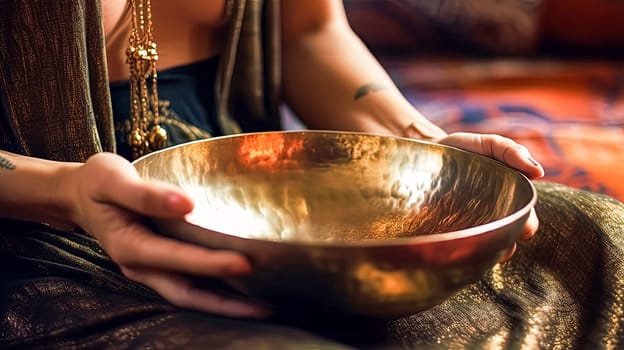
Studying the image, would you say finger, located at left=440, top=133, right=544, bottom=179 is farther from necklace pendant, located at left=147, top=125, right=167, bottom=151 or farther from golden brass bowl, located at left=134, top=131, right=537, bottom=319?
necklace pendant, located at left=147, top=125, right=167, bottom=151

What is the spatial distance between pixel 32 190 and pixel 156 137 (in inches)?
6.9

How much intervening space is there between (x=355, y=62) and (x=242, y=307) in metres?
0.47

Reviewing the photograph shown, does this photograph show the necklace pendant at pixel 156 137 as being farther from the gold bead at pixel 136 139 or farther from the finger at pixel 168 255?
the finger at pixel 168 255

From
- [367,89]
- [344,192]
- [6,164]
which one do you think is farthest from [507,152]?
[6,164]

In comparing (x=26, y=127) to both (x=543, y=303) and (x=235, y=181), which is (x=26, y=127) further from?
(x=543, y=303)

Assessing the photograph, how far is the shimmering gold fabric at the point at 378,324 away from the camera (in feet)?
1.66

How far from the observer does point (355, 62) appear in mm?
921

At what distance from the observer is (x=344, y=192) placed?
727 millimetres

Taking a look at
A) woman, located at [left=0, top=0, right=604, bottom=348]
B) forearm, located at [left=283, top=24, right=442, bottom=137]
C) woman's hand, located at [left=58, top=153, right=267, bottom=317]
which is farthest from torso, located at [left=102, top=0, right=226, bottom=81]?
woman's hand, located at [left=58, top=153, right=267, bottom=317]

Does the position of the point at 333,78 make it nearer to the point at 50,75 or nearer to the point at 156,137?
the point at 156,137

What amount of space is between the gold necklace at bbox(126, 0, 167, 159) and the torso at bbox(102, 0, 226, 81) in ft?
0.05

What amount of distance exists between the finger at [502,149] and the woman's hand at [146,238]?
0.80 feet

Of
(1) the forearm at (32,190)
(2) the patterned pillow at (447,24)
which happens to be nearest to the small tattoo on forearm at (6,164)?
(1) the forearm at (32,190)

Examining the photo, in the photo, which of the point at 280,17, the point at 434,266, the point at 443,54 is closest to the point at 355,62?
the point at 280,17
